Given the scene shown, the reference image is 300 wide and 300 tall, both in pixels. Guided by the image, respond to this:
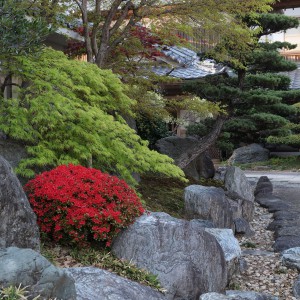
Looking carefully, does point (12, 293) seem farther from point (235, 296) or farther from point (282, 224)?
point (282, 224)

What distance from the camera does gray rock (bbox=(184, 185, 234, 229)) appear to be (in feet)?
29.3

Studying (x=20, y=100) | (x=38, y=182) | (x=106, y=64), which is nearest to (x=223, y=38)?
(x=106, y=64)

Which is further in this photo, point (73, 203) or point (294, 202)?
point (294, 202)

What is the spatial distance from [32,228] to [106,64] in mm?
6920

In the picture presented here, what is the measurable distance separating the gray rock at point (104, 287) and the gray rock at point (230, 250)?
216 centimetres

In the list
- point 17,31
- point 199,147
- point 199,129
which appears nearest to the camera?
point 17,31

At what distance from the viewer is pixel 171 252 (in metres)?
5.62

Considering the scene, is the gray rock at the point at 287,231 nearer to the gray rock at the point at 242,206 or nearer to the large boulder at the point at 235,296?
the gray rock at the point at 242,206

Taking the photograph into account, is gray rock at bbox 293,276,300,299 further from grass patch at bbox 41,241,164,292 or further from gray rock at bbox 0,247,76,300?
gray rock at bbox 0,247,76,300

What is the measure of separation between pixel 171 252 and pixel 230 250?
65.0 inches

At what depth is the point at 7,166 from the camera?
4969 mm

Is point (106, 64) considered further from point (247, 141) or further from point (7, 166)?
→ point (247, 141)

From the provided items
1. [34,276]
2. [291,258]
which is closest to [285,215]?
[291,258]

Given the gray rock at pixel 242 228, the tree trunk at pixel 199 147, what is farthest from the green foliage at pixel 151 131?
the gray rock at pixel 242 228
